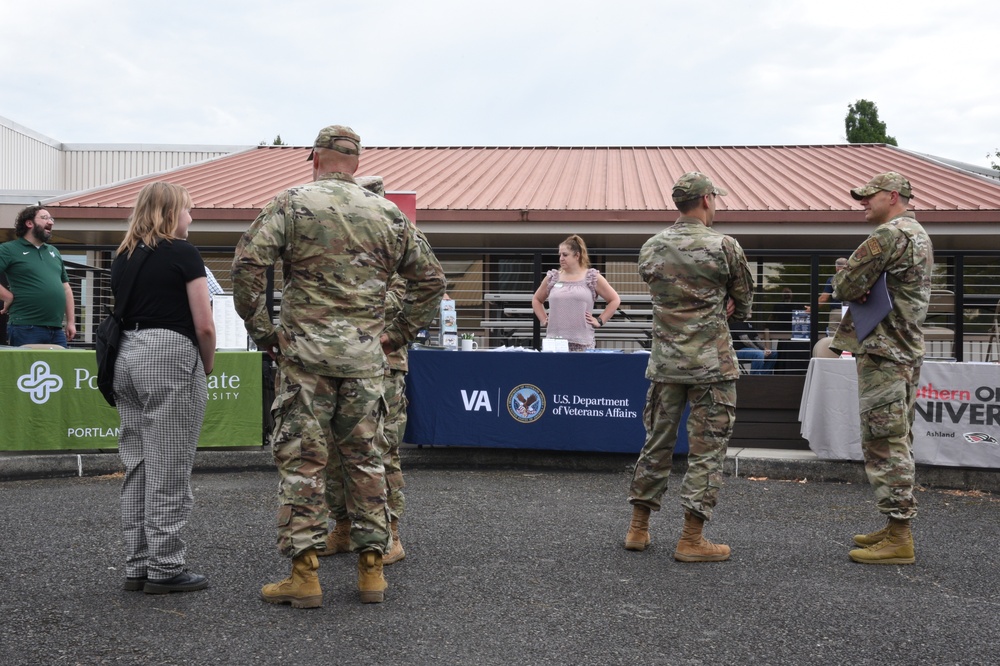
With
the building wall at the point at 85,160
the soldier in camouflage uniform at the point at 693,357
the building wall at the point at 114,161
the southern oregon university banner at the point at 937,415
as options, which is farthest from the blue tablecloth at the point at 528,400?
the building wall at the point at 114,161

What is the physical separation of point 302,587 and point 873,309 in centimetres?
328

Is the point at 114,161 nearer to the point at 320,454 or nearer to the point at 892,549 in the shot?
the point at 320,454

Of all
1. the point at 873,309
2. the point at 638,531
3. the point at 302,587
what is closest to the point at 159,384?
the point at 302,587

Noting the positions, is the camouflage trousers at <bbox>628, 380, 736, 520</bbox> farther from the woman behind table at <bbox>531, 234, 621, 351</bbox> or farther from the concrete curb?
the woman behind table at <bbox>531, 234, 621, 351</bbox>

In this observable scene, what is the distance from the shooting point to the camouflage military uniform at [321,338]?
12.5 ft

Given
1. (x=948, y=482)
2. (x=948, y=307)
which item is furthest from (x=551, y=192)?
(x=948, y=482)

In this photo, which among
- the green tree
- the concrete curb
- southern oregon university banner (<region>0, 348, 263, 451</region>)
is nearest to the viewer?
the concrete curb

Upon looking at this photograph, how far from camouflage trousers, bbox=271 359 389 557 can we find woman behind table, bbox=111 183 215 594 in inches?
17.9

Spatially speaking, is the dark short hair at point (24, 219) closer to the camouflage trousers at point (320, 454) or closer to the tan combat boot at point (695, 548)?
the camouflage trousers at point (320, 454)

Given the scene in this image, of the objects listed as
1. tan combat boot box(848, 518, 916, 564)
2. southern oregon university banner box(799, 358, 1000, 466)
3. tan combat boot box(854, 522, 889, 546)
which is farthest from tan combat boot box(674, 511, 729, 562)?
southern oregon university banner box(799, 358, 1000, 466)

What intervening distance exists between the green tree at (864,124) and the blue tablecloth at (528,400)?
3070cm

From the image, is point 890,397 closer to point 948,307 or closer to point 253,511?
point 253,511

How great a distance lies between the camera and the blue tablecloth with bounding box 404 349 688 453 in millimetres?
7820

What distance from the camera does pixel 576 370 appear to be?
789 cm
